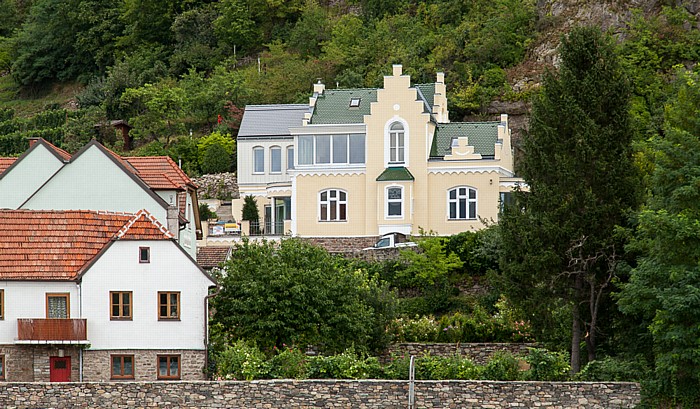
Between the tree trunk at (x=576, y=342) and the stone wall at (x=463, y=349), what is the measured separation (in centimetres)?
401

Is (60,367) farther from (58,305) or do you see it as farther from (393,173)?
(393,173)

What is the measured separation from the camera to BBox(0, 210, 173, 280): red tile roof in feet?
124

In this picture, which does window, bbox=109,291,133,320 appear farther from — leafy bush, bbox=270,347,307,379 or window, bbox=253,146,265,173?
window, bbox=253,146,265,173

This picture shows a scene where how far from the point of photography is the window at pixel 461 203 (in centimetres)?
5325

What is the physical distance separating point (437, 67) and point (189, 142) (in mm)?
12742

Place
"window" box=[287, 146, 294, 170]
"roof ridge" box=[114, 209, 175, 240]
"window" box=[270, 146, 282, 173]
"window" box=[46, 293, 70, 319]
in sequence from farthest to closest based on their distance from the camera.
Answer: "window" box=[270, 146, 282, 173] → "window" box=[287, 146, 294, 170] → "roof ridge" box=[114, 209, 175, 240] → "window" box=[46, 293, 70, 319]

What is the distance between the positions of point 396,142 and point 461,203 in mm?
3372

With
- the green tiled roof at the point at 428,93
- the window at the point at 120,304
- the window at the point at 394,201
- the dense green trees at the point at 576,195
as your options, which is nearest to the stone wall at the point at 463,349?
the dense green trees at the point at 576,195

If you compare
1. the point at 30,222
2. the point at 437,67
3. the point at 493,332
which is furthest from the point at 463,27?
the point at 30,222

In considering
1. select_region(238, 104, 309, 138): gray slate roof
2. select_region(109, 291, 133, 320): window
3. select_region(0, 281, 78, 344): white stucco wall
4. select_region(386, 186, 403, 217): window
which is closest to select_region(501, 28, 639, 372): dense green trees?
select_region(109, 291, 133, 320): window

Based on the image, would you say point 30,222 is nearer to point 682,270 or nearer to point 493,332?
point 493,332

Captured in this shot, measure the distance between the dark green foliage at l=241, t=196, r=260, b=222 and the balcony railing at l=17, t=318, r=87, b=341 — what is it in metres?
20.4

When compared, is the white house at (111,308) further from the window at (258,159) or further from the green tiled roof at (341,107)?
the window at (258,159)

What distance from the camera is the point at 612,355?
37812 mm
